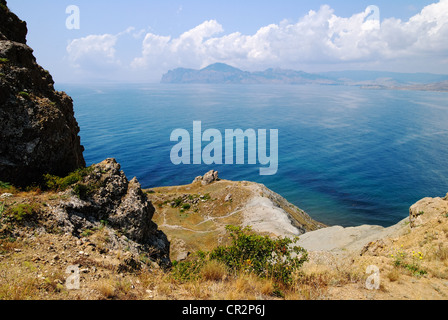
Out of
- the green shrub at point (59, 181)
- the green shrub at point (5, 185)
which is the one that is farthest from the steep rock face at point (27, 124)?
the green shrub at point (59, 181)

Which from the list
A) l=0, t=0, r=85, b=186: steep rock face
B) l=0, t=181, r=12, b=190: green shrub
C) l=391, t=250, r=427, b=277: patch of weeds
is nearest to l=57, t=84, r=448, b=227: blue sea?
l=391, t=250, r=427, b=277: patch of weeds

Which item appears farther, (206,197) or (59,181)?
(206,197)

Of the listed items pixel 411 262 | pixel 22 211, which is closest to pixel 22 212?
pixel 22 211

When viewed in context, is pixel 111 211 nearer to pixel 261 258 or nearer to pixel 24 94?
pixel 24 94

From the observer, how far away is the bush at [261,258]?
35.8ft

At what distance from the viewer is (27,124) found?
57.3 feet

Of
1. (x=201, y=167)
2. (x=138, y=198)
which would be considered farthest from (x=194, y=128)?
(x=138, y=198)

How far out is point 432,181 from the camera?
68.6m

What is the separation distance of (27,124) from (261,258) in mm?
18356

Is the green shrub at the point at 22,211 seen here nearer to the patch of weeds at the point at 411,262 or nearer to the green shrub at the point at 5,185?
the green shrub at the point at 5,185

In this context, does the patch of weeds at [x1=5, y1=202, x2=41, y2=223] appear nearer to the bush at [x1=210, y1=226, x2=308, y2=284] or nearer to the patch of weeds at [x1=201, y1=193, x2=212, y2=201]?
the bush at [x1=210, y1=226, x2=308, y2=284]

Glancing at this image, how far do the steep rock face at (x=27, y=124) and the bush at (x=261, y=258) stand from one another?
48.4 ft

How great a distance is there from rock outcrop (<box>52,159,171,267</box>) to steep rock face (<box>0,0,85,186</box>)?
2.90 metres
